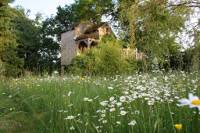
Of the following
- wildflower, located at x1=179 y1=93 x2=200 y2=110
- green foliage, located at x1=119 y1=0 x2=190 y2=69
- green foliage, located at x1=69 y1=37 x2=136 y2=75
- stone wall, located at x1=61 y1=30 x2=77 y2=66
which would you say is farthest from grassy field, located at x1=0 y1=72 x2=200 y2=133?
stone wall, located at x1=61 y1=30 x2=77 y2=66

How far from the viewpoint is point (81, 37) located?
44406mm

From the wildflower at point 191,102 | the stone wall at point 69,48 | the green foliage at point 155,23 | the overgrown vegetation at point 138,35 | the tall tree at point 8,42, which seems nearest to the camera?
the wildflower at point 191,102

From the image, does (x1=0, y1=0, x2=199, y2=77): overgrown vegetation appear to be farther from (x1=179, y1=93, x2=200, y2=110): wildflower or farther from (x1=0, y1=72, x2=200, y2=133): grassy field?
(x1=179, y1=93, x2=200, y2=110): wildflower

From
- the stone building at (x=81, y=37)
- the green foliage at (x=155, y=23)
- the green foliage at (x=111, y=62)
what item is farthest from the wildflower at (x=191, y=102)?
the stone building at (x=81, y=37)

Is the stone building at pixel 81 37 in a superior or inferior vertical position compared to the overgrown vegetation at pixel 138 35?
superior

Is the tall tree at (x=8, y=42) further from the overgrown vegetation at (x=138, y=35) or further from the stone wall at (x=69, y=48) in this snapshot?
the stone wall at (x=69, y=48)

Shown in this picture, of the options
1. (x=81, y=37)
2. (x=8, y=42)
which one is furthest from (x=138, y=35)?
(x=81, y=37)

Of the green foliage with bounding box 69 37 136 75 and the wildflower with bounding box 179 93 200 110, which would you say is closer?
the wildflower with bounding box 179 93 200 110

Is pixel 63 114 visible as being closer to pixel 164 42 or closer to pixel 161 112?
pixel 161 112

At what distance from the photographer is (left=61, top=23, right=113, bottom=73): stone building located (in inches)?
1677

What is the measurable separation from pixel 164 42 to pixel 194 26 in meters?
1.58

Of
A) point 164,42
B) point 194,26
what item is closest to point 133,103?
point 194,26

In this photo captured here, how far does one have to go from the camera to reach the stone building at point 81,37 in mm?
42594

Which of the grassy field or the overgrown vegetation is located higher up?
the overgrown vegetation
